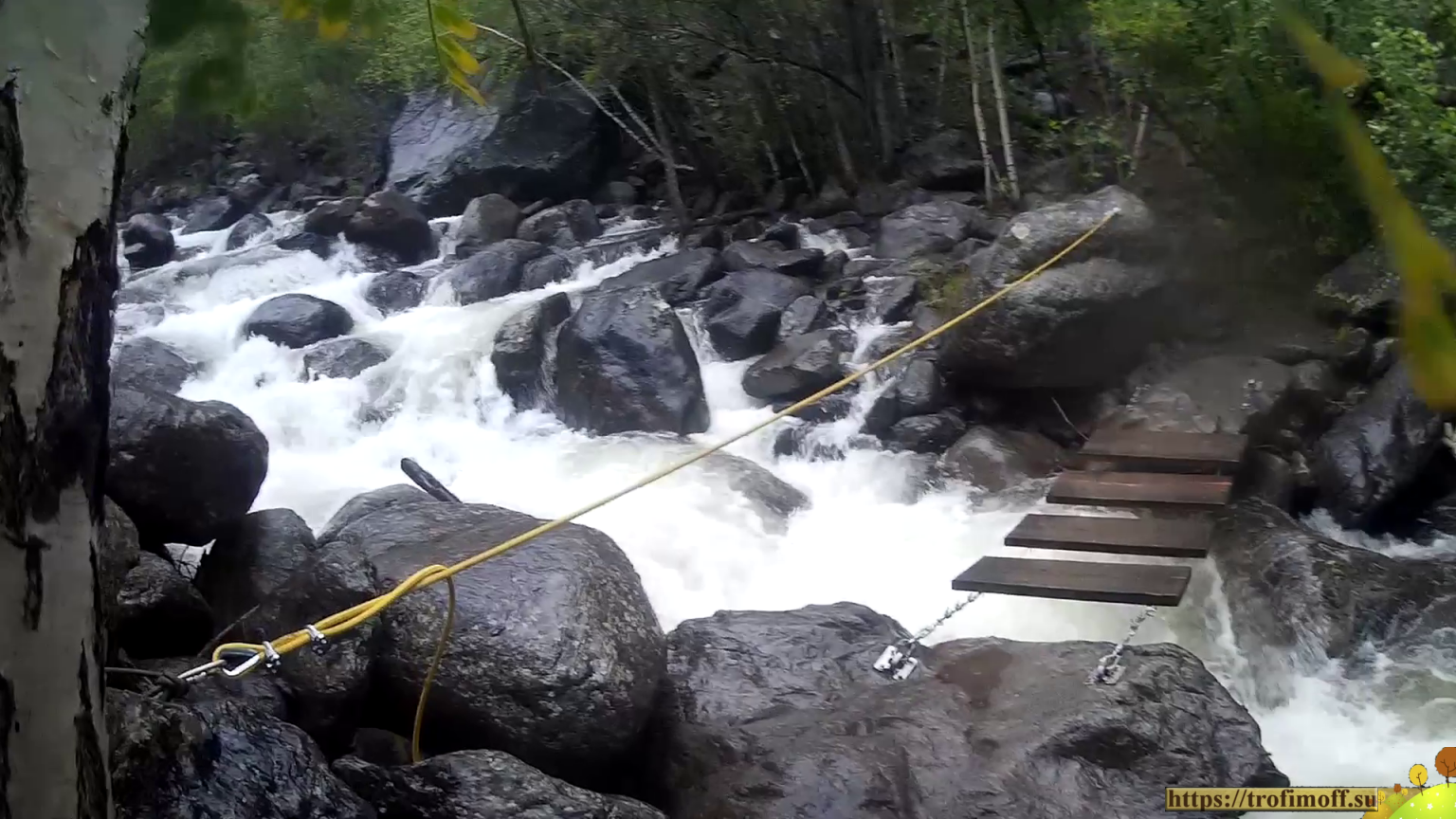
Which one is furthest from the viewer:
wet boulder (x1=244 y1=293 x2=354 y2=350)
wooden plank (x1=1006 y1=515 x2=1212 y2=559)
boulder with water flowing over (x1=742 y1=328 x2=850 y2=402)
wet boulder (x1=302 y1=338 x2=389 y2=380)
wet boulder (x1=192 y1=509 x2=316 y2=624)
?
wet boulder (x1=244 y1=293 x2=354 y2=350)

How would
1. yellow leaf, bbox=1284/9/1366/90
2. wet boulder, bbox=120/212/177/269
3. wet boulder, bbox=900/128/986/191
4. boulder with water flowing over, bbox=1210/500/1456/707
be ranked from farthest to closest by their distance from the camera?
wet boulder, bbox=120/212/177/269, wet boulder, bbox=900/128/986/191, boulder with water flowing over, bbox=1210/500/1456/707, yellow leaf, bbox=1284/9/1366/90

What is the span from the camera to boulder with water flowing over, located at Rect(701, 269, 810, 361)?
810 cm

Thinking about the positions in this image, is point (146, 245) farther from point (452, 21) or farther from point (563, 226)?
point (452, 21)

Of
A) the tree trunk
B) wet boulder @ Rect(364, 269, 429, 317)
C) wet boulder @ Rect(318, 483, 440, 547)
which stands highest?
the tree trunk

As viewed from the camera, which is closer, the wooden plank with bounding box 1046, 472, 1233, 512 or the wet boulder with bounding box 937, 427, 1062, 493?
the wooden plank with bounding box 1046, 472, 1233, 512

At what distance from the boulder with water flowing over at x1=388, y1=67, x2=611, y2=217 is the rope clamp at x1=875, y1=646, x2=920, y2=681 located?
1118cm

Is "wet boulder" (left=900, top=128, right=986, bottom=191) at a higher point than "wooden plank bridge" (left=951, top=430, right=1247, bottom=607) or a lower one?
higher

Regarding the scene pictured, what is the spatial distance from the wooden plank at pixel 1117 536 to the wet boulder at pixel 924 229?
5182mm

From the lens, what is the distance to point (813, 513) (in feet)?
20.2

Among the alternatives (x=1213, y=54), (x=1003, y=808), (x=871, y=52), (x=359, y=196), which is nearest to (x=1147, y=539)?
(x=1003, y=808)

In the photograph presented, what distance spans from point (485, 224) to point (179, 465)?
8816 millimetres

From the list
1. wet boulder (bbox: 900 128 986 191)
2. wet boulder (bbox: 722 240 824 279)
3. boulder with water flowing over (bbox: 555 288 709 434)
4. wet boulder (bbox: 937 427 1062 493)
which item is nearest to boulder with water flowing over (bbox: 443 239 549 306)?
wet boulder (bbox: 722 240 824 279)

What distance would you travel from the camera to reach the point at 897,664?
12.6 ft

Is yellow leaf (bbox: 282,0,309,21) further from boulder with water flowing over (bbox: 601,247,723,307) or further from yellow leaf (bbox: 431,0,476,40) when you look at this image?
boulder with water flowing over (bbox: 601,247,723,307)
